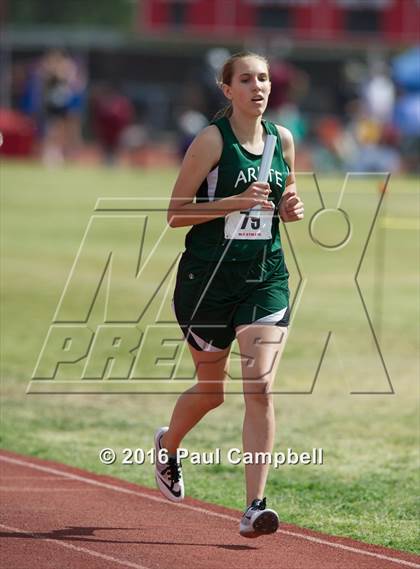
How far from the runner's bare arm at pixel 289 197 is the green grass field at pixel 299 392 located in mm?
1723

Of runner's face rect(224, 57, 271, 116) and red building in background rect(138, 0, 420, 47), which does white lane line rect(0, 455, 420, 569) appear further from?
red building in background rect(138, 0, 420, 47)

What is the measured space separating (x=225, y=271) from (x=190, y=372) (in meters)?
5.32

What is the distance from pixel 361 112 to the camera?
119ft

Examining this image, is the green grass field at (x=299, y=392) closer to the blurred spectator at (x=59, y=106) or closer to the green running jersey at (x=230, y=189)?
the green running jersey at (x=230, y=189)

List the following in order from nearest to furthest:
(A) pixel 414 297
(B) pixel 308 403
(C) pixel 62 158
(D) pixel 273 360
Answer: (D) pixel 273 360 < (B) pixel 308 403 < (A) pixel 414 297 < (C) pixel 62 158

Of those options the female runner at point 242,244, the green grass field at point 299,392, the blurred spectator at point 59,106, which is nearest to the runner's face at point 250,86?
the female runner at point 242,244

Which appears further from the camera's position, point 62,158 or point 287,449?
point 62,158

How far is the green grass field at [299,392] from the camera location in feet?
28.3

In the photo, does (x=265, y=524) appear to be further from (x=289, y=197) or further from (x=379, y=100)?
(x=379, y=100)

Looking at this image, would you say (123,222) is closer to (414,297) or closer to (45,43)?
(414,297)

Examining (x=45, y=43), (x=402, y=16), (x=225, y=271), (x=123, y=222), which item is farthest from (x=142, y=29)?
(x=225, y=271)

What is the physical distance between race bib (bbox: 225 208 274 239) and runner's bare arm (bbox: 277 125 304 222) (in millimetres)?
102

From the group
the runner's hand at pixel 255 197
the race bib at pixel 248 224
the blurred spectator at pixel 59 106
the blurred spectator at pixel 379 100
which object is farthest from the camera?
the blurred spectator at pixel 59 106

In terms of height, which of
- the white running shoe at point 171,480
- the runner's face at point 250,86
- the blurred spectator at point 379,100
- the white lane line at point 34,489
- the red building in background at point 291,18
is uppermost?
the runner's face at point 250,86
